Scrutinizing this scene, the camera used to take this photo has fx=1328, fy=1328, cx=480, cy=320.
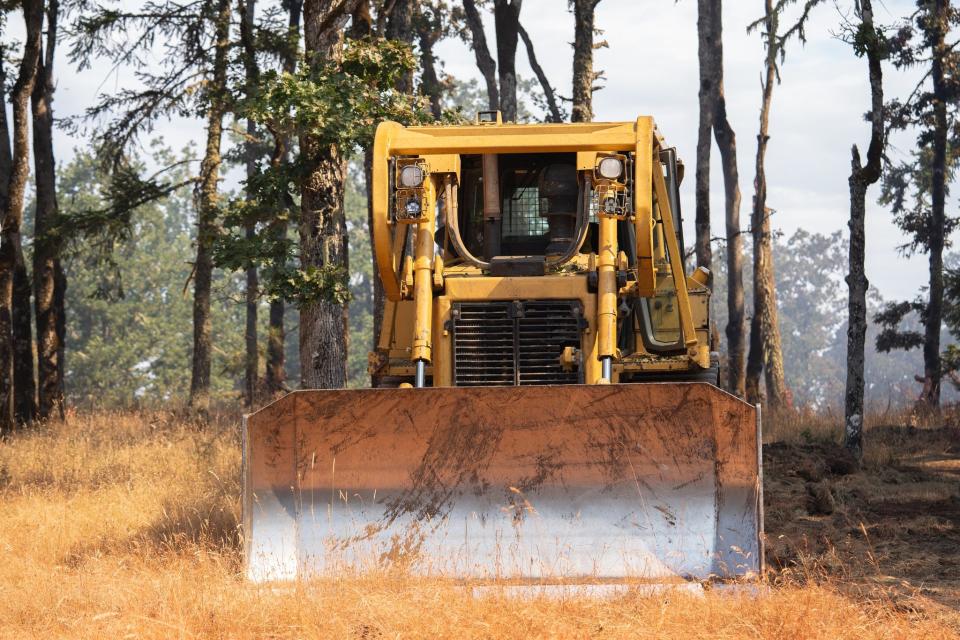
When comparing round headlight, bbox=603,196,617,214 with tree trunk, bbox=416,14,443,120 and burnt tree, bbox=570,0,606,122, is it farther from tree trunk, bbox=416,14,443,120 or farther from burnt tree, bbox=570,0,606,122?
tree trunk, bbox=416,14,443,120

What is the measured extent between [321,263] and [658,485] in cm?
862

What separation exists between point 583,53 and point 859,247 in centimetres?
781

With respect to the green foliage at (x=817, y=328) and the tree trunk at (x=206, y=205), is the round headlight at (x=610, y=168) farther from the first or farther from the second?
the green foliage at (x=817, y=328)

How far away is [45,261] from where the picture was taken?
76.4 ft

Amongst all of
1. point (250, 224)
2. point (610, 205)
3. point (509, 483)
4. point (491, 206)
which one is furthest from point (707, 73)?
point (509, 483)

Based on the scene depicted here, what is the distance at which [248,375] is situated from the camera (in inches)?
1217

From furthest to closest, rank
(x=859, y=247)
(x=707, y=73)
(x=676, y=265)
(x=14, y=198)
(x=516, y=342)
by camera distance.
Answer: (x=707, y=73)
(x=14, y=198)
(x=859, y=247)
(x=676, y=265)
(x=516, y=342)

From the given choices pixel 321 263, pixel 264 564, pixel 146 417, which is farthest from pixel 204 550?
pixel 146 417

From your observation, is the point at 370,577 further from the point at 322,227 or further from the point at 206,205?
the point at 206,205

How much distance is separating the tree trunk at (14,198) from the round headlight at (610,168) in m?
12.9

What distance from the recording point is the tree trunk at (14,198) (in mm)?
20359

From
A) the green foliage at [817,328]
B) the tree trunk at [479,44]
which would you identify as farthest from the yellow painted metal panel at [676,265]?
the green foliage at [817,328]

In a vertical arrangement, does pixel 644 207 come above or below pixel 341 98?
below

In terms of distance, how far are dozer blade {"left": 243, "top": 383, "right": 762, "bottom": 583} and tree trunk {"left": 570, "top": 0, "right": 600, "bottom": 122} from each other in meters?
15.0
